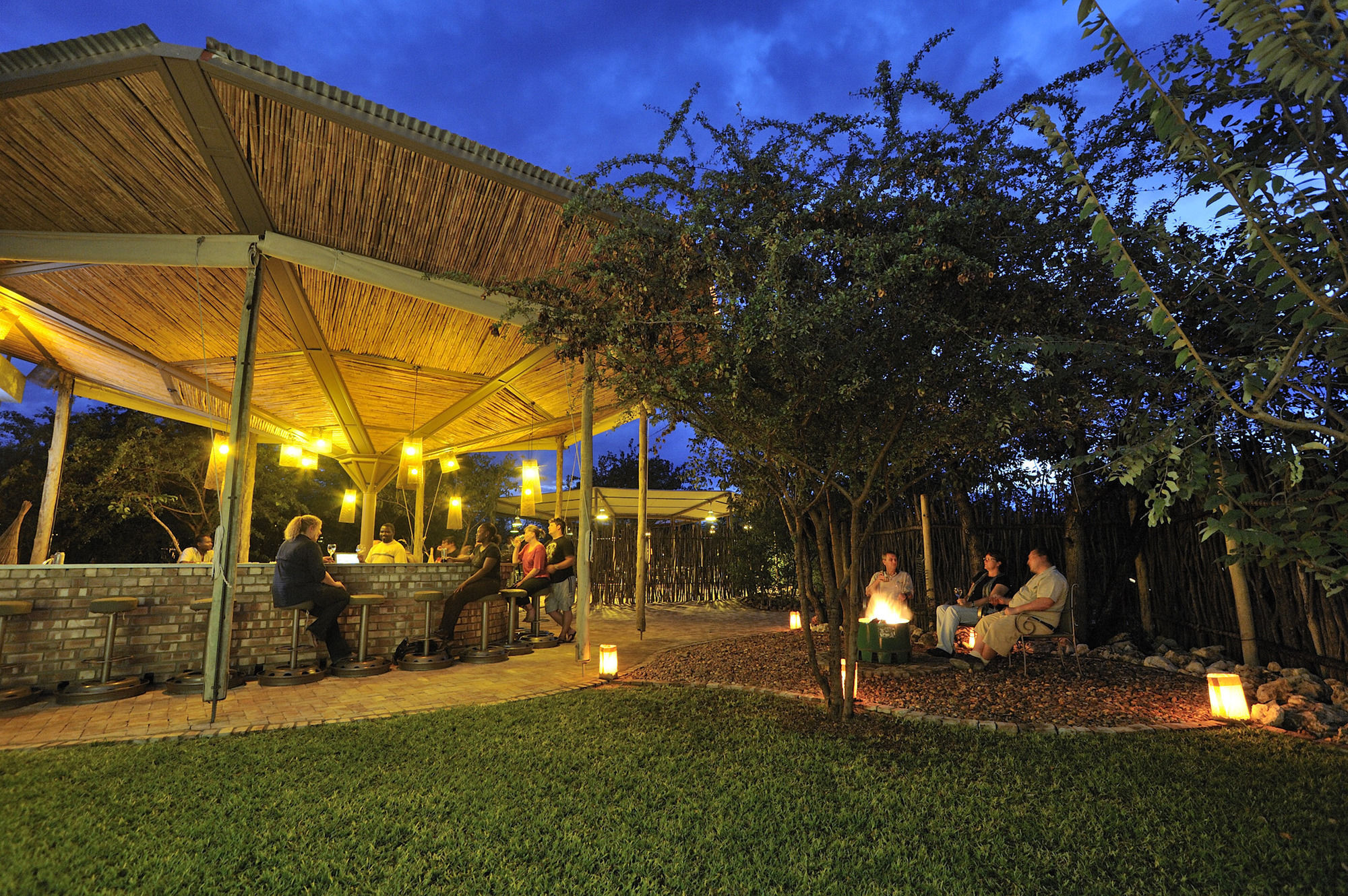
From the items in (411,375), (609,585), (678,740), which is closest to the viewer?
(678,740)

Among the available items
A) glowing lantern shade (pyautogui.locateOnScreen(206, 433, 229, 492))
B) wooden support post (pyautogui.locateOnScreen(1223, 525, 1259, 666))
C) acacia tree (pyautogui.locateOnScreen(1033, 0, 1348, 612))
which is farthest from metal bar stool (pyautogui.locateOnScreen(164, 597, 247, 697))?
wooden support post (pyautogui.locateOnScreen(1223, 525, 1259, 666))

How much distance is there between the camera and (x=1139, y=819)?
2816 millimetres

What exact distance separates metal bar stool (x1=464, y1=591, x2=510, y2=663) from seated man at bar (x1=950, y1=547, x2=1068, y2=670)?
472 centimetres

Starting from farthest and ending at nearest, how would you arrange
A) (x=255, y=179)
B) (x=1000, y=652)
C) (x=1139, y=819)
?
(x=1000, y=652) → (x=255, y=179) → (x=1139, y=819)

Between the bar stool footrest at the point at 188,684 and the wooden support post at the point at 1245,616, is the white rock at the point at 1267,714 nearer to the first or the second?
the wooden support post at the point at 1245,616

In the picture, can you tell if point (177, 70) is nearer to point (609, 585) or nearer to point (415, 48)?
point (609, 585)

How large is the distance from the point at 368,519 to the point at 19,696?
8531 millimetres

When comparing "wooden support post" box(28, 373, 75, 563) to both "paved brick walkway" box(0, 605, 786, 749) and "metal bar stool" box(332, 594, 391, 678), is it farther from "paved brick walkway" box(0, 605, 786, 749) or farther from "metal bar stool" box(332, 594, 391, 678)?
"metal bar stool" box(332, 594, 391, 678)

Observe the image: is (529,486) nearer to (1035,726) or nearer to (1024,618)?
(1024,618)

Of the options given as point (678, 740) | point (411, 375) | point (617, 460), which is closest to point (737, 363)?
point (678, 740)

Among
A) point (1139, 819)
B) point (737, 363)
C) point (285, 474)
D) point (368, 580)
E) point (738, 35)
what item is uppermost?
point (738, 35)

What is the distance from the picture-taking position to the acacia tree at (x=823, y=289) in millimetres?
3650

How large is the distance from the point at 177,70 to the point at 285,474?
1815cm

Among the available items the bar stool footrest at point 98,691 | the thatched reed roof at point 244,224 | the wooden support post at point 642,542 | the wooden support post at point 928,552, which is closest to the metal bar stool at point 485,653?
the wooden support post at point 642,542
